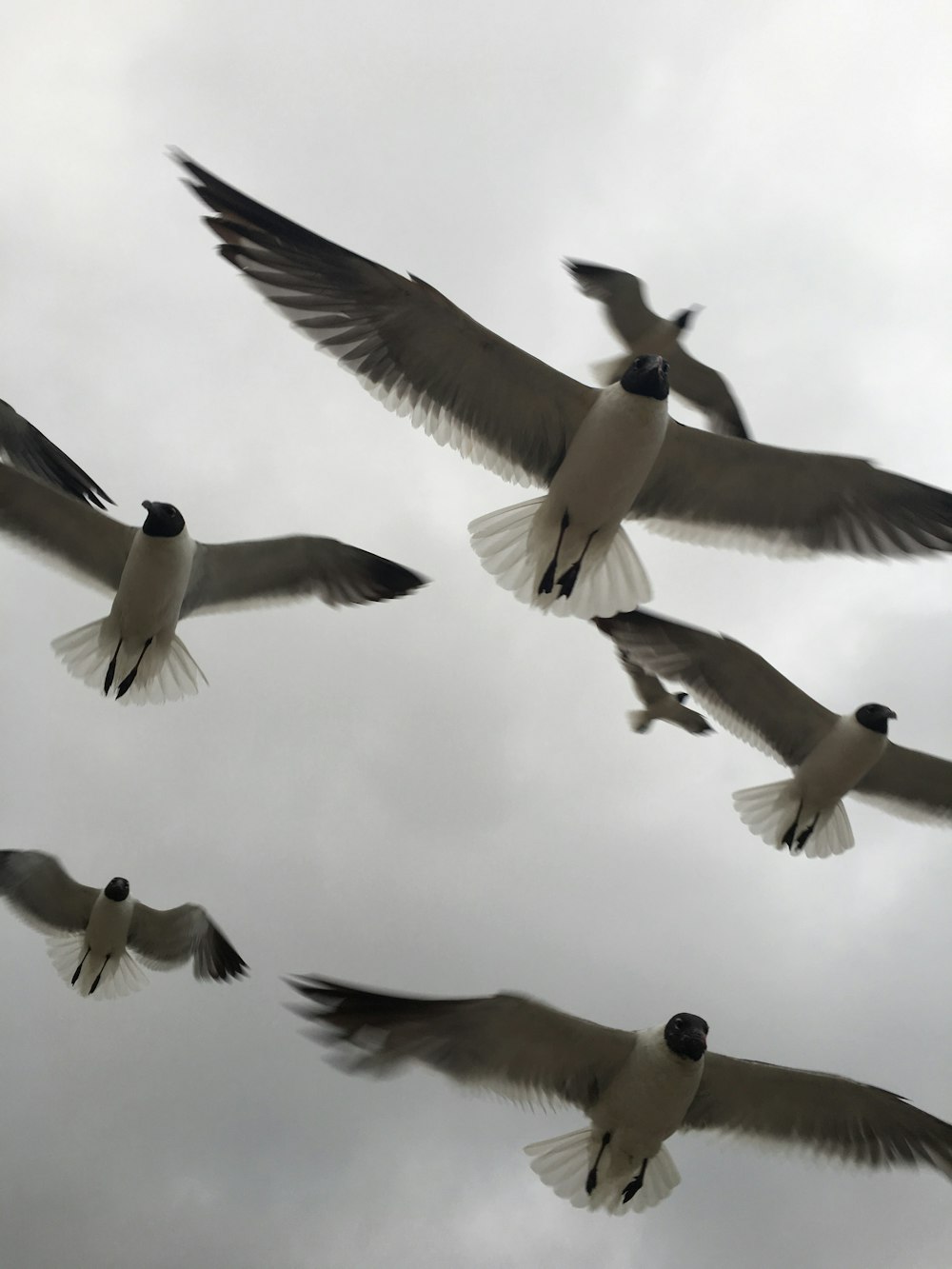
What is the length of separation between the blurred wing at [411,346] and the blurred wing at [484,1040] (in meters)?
2.55

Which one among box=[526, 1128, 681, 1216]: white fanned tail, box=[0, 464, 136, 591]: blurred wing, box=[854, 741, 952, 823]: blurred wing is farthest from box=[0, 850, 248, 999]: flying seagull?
box=[854, 741, 952, 823]: blurred wing

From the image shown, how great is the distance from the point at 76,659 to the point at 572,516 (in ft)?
10.4

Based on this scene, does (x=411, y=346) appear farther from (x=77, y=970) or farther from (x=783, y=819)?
(x=77, y=970)

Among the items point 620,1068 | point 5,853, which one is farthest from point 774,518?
point 5,853

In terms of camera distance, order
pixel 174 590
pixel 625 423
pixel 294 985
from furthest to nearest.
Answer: pixel 174 590 → pixel 625 423 → pixel 294 985

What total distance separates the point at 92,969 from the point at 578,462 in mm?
5860

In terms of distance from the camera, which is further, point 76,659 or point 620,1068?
point 76,659

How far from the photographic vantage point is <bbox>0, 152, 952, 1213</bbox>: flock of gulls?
5199 mm

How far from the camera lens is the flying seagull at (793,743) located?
749cm

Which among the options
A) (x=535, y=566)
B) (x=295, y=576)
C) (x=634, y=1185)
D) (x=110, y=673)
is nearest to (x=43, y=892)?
(x=110, y=673)

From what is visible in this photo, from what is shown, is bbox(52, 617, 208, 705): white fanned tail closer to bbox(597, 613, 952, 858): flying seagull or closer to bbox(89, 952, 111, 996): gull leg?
bbox(597, 613, 952, 858): flying seagull

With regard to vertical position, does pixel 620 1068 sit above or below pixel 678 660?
below

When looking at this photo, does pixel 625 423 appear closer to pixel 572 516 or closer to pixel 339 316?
pixel 572 516

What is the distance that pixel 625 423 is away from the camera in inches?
218
